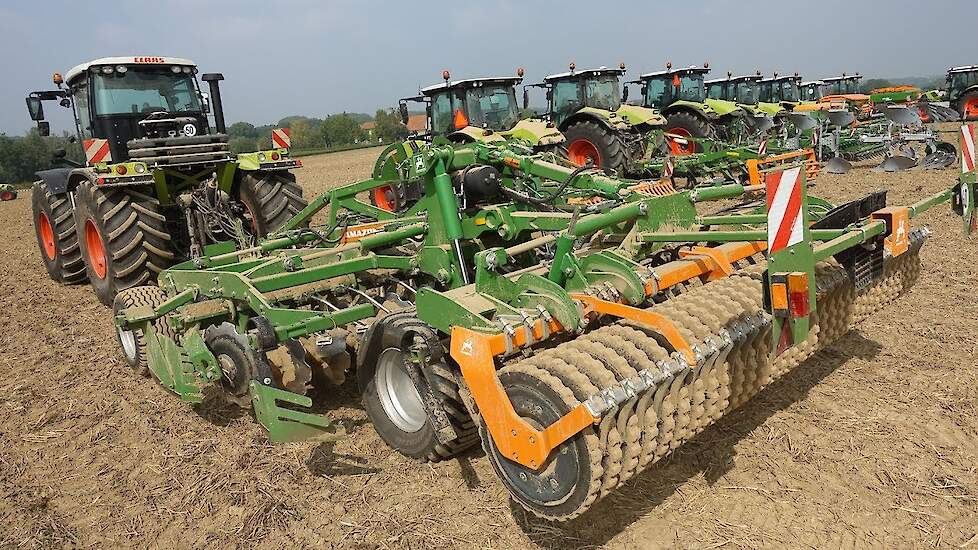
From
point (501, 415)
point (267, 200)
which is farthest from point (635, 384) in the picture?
point (267, 200)

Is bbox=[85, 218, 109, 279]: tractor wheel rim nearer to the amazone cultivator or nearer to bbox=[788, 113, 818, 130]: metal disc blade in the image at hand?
the amazone cultivator

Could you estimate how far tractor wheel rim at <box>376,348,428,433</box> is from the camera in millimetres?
3570

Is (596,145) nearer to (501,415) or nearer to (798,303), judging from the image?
(798,303)

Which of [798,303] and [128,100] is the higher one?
[128,100]

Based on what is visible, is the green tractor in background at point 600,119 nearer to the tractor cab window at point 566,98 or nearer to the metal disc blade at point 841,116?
the tractor cab window at point 566,98

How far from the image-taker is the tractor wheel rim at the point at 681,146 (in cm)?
1309

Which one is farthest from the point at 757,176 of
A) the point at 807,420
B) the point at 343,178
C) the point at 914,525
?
the point at 343,178

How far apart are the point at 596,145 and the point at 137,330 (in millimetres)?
8433

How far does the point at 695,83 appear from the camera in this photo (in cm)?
1518

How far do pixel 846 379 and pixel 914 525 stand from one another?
142 centimetres

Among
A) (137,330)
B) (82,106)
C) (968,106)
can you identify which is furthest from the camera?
(968,106)

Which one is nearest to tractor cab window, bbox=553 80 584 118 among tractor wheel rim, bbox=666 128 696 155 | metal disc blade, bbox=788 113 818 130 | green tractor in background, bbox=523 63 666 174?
green tractor in background, bbox=523 63 666 174

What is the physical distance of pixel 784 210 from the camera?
94.6 inches

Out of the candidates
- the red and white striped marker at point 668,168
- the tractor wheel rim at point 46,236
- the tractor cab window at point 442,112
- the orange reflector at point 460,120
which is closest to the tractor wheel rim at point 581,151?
the red and white striped marker at point 668,168
